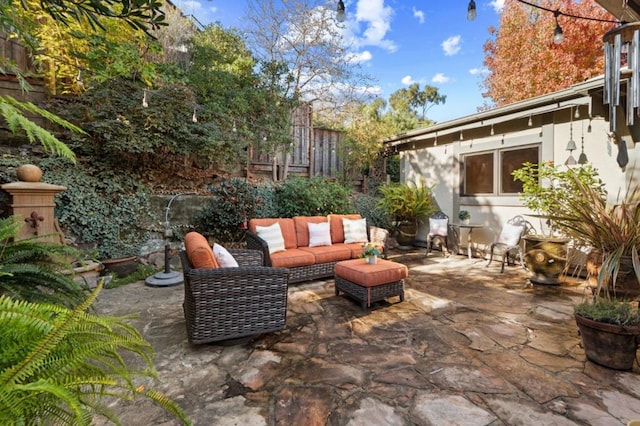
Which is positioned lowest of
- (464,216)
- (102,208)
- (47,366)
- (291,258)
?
(291,258)

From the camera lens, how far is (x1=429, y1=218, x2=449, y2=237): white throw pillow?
620cm

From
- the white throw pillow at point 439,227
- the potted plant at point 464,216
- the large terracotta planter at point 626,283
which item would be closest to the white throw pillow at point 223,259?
the large terracotta planter at point 626,283

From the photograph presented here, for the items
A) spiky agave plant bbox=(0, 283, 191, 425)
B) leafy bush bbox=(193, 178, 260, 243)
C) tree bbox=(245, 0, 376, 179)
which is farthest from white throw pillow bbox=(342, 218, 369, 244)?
spiky agave plant bbox=(0, 283, 191, 425)

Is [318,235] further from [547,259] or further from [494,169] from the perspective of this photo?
[494,169]

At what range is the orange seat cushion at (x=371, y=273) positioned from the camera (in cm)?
332

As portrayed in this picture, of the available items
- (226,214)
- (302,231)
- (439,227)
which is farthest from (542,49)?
(226,214)

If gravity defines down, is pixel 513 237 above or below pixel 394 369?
above

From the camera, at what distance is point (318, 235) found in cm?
479

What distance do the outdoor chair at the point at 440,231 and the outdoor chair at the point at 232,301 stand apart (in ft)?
14.4

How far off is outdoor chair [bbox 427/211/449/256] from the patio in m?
2.65

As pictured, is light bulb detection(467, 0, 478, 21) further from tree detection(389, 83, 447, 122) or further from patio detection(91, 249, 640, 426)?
tree detection(389, 83, 447, 122)

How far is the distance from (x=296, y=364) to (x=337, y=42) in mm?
7449

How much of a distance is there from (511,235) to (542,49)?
651 centimetres

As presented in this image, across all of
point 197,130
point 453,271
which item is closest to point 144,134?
point 197,130
